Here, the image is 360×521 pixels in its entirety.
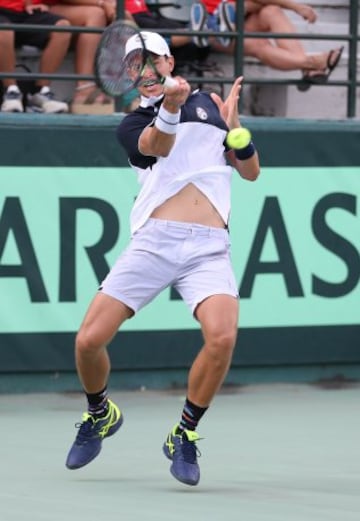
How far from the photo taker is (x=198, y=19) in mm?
9766

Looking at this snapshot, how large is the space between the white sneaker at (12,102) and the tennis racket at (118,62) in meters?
3.08

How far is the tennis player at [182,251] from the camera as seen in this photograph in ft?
20.7

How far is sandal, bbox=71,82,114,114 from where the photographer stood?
963cm

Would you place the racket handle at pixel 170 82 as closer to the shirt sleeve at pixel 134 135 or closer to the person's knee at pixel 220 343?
the shirt sleeve at pixel 134 135

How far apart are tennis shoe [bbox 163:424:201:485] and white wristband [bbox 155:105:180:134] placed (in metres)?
1.38

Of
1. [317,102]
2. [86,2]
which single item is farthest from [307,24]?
[86,2]

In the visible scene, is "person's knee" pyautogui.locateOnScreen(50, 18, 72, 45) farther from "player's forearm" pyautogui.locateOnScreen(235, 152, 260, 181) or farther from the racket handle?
the racket handle

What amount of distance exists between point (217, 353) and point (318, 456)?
1.32 meters

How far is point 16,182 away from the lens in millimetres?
8922

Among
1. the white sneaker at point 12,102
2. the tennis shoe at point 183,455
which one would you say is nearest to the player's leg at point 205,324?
the tennis shoe at point 183,455

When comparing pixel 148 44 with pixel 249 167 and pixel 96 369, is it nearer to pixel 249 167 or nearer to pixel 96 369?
pixel 249 167

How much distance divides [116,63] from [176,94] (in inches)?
19.1

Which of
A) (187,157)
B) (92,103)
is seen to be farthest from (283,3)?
(187,157)

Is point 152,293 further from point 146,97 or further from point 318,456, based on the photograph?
point 318,456
